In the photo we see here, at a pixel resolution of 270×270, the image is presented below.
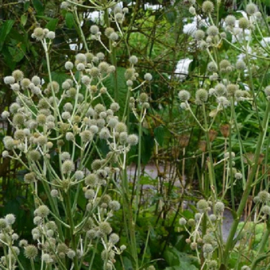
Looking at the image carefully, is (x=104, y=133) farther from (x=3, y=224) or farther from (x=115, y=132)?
(x=3, y=224)

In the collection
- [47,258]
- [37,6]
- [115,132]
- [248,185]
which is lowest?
[47,258]

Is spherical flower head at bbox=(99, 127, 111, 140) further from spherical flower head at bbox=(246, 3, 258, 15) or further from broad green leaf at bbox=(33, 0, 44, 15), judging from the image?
broad green leaf at bbox=(33, 0, 44, 15)

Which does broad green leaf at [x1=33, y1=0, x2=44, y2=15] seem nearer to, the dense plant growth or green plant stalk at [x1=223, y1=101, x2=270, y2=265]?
the dense plant growth

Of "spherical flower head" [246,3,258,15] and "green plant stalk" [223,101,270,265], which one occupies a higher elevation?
"spherical flower head" [246,3,258,15]

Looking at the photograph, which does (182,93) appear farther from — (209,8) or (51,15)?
(51,15)

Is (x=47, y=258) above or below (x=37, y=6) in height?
below

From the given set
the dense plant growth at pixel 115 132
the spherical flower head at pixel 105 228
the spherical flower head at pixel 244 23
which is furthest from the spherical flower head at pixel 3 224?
the spherical flower head at pixel 244 23

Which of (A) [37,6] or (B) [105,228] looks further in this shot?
(A) [37,6]

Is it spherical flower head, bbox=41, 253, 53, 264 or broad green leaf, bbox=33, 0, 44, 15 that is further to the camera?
broad green leaf, bbox=33, 0, 44, 15

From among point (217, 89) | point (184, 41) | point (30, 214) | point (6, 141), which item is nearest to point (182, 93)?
point (217, 89)

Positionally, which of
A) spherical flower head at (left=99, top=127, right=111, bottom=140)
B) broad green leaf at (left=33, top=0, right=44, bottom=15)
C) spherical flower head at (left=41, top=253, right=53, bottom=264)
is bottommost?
spherical flower head at (left=41, top=253, right=53, bottom=264)

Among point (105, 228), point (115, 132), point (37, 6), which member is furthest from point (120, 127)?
point (37, 6)

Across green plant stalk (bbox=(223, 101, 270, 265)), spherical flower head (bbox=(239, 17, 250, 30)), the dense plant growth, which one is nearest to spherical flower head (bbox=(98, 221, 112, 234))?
the dense plant growth

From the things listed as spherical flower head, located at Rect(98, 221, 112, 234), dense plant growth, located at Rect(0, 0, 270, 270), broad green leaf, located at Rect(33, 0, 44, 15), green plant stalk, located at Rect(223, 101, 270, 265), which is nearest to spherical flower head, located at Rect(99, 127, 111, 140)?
dense plant growth, located at Rect(0, 0, 270, 270)
